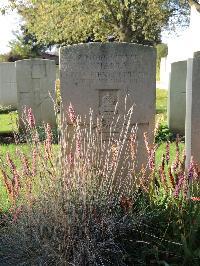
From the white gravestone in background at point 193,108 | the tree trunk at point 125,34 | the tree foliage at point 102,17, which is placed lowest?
the white gravestone in background at point 193,108

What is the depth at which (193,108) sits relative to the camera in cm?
424

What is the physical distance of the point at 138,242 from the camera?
365 centimetres

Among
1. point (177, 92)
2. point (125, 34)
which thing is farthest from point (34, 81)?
point (125, 34)

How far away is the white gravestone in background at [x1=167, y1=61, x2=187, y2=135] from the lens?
30.9 ft

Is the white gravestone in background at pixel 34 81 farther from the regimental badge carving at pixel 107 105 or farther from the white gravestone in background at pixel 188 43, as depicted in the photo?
the white gravestone in background at pixel 188 43

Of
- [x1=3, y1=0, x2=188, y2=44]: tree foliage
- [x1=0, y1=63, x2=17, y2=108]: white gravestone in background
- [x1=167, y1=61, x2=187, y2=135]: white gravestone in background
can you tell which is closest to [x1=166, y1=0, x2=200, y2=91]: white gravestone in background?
[x1=3, y1=0, x2=188, y2=44]: tree foliage

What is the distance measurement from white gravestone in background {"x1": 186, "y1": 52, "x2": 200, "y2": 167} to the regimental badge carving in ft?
2.39

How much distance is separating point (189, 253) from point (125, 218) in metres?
0.60

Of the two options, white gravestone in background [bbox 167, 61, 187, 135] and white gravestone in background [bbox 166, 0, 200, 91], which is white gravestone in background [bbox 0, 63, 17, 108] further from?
white gravestone in background [bbox 167, 61, 187, 135]

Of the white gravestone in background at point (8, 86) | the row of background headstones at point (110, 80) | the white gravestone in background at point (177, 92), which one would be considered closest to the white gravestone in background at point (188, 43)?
the white gravestone in background at point (8, 86)

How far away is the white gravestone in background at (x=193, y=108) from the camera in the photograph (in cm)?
422

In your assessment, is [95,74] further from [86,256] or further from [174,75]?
[174,75]

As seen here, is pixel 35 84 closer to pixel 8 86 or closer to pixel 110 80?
pixel 110 80

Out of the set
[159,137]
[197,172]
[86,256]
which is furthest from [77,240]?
[159,137]
